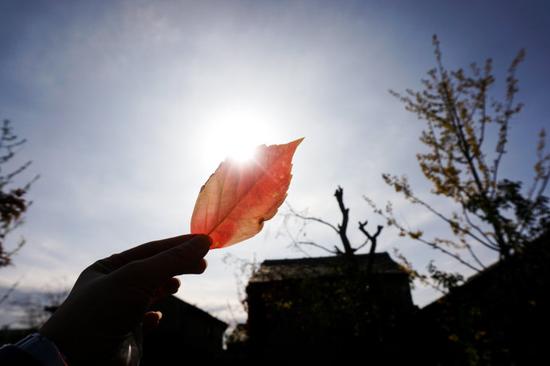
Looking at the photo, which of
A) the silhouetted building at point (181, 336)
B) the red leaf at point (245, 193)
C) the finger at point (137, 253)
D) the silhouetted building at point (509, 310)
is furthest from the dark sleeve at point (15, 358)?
the silhouetted building at point (181, 336)

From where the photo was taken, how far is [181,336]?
19125 mm

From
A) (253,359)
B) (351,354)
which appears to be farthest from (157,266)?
(253,359)

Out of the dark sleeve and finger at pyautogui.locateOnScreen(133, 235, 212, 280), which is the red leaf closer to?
finger at pyautogui.locateOnScreen(133, 235, 212, 280)

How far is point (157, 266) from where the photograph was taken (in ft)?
3.86

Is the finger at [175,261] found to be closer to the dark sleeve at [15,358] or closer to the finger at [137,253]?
the finger at [137,253]

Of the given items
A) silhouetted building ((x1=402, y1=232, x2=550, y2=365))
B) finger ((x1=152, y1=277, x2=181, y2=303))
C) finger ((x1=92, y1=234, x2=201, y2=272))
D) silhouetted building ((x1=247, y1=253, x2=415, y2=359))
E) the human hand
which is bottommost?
the human hand

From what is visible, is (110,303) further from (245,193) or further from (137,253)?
(245,193)

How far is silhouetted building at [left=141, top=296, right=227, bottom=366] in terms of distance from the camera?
15844 millimetres

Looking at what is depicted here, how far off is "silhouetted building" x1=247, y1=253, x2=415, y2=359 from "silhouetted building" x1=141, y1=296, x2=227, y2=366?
424cm

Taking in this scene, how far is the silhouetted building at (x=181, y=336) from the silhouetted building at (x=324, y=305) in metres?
4.24

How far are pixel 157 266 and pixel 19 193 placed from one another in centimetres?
522

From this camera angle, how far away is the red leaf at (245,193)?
1.07 metres

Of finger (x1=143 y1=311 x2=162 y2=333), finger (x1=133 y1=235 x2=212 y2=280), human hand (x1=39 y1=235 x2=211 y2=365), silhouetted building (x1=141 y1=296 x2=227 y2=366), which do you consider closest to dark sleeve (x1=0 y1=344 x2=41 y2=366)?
human hand (x1=39 y1=235 x2=211 y2=365)

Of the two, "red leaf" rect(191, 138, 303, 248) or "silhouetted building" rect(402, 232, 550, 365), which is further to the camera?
"silhouetted building" rect(402, 232, 550, 365)
